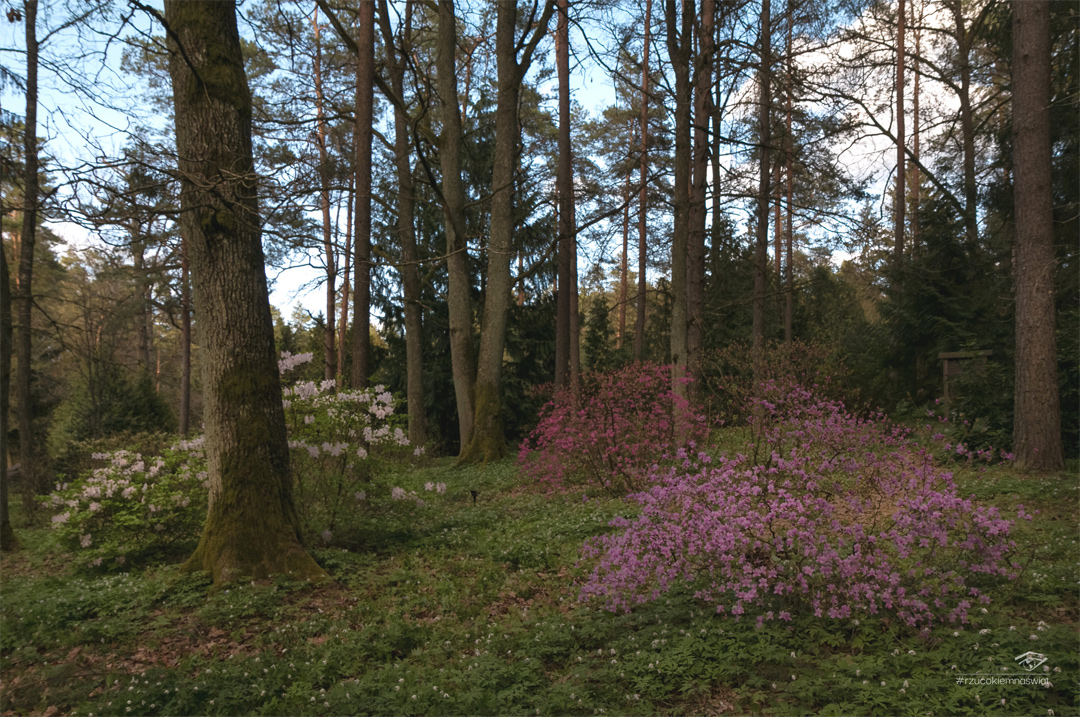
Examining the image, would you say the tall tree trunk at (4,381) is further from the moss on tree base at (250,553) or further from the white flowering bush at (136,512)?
the moss on tree base at (250,553)

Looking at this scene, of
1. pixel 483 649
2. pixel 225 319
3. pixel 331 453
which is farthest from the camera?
pixel 331 453

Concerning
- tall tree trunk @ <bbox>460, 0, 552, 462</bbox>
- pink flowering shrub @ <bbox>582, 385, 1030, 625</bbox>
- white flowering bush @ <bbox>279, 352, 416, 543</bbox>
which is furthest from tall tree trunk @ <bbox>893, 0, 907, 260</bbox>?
white flowering bush @ <bbox>279, 352, 416, 543</bbox>

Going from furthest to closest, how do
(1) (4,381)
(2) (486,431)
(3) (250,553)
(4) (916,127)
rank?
(4) (916,127) → (2) (486,431) → (1) (4,381) → (3) (250,553)

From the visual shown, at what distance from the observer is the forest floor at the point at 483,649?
9.50 ft

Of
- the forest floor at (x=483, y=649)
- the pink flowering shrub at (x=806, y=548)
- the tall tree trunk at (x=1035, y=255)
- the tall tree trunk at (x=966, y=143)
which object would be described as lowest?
the forest floor at (x=483, y=649)

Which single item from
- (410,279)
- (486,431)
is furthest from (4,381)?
(486,431)

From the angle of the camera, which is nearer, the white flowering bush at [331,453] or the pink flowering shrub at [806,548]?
the pink flowering shrub at [806,548]

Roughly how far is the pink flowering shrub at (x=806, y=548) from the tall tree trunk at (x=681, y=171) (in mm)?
4904

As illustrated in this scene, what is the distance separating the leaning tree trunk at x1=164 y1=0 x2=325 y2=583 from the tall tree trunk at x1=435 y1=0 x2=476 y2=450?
6654mm

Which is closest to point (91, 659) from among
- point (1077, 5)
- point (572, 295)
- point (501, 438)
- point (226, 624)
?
point (226, 624)

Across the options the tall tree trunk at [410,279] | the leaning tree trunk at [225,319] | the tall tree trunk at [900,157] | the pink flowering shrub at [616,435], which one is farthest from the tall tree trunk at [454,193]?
the tall tree trunk at [900,157]

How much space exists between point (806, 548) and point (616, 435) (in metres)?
4.66

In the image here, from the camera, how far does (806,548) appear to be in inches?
134

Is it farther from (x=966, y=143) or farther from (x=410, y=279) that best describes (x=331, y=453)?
(x=966, y=143)
